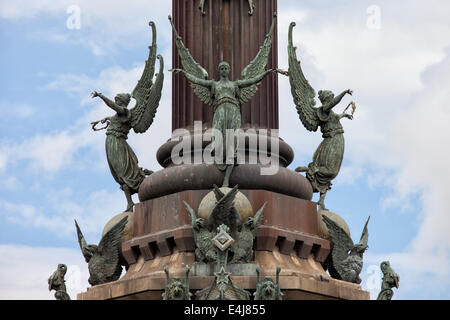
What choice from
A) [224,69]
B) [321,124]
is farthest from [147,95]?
[321,124]

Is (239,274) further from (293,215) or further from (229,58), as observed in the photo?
(229,58)

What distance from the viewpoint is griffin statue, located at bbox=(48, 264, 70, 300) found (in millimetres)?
37531

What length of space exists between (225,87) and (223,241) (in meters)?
4.80

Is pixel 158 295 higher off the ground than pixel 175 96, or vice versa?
pixel 175 96

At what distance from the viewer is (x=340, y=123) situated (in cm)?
3966

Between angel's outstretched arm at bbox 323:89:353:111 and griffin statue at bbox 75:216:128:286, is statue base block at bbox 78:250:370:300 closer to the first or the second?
griffin statue at bbox 75:216:128:286

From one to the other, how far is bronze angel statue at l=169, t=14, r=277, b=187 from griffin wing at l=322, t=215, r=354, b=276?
334 centimetres

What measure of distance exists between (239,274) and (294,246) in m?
2.38

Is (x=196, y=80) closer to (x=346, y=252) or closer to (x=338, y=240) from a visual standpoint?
(x=338, y=240)

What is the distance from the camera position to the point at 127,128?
39.7m

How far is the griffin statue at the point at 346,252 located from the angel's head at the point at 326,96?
3.53m

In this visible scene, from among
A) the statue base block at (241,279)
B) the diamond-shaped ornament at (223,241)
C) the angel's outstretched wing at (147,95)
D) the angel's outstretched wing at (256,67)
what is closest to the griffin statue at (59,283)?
the statue base block at (241,279)
